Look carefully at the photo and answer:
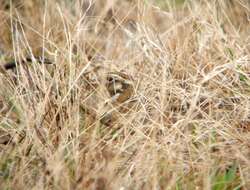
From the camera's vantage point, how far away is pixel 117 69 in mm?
2350

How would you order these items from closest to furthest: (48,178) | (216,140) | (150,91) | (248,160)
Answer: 1. (48,178)
2. (248,160)
3. (216,140)
4. (150,91)

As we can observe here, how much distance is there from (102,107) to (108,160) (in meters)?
0.34

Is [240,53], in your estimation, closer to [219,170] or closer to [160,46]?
[160,46]

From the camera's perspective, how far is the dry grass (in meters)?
1.73

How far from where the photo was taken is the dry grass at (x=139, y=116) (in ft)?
5.69

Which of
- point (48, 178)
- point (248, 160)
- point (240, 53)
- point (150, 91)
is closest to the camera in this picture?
point (48, 178)

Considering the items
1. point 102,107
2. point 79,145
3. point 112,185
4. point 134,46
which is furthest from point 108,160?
point 134,46

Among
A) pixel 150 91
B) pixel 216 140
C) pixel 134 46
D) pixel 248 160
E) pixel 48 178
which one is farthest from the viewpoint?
pixel 134 46

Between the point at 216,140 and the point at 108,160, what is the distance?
418 millimetres

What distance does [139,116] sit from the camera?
6.44ft

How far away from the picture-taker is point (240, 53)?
2.25 metres

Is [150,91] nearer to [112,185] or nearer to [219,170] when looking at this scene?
[219,170]

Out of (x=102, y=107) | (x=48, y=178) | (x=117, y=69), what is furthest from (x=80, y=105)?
(x=48, y=178)

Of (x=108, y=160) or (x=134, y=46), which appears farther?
(x=134, y=46)
